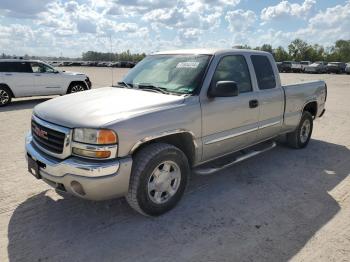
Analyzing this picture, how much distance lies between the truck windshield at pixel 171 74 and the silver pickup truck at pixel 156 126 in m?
0.01

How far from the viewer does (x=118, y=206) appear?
13.4 feet

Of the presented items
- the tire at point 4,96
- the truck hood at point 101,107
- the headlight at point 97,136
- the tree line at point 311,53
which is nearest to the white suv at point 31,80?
the tire at point 4,96

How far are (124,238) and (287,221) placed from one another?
5.92 ft

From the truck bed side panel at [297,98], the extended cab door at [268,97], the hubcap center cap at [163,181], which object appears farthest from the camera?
the truck bed side panel at [297,98]

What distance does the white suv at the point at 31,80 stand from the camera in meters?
12.4

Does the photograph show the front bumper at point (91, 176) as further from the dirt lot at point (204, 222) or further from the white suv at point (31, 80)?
the white suv at point (31, 80)

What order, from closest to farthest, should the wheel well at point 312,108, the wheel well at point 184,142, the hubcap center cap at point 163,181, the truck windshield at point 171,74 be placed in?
the hubcap center cap at point 163,181 → the wheel well at point 184,142 → the truck windshield at point 171,74 → the wheel well at point 312,108

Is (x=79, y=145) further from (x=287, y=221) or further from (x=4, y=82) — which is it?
(x=4, y=82)

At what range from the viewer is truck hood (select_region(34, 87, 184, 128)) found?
11.1ft

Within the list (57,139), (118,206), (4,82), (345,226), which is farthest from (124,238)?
(4,82)

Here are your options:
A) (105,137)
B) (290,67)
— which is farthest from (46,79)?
(290,67)

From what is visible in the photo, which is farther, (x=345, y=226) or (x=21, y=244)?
(x=345, y=226)

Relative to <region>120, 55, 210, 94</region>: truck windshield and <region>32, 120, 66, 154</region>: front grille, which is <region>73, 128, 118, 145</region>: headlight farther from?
<region>120, 55, 210, 94</region>: truck windshield

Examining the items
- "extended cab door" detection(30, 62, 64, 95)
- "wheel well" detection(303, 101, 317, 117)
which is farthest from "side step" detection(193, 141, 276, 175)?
"extended cab door" detection(30, 62, 64, 95)
